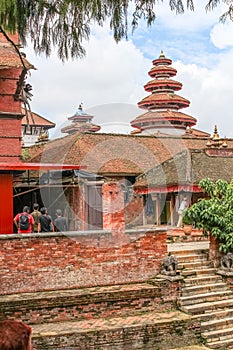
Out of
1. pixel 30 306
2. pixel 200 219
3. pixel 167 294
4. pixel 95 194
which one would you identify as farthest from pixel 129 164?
pixel 30 306

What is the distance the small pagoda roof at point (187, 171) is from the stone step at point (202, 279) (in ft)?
16.8

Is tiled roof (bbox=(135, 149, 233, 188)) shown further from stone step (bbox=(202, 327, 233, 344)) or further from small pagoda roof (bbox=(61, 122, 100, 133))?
small pagoda roof (bbox=(61, 122, 100, 133))

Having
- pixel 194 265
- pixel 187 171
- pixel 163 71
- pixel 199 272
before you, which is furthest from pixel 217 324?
pixel 163 71

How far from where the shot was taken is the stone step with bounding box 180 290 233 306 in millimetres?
10453

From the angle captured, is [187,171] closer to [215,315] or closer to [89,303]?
[215,315]

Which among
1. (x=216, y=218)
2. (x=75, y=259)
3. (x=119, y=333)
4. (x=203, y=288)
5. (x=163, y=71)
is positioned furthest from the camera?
(x=163, y=71)

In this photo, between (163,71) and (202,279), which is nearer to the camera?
(202,279)

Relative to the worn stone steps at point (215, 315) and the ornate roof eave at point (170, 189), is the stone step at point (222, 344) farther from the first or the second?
the ornate roof eave at point (170, 189)

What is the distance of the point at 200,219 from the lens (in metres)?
11.9

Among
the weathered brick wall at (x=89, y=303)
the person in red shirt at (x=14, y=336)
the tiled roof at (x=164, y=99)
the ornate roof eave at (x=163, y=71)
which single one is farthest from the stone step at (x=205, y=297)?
the ornate roof eave at (x=163, y=71)

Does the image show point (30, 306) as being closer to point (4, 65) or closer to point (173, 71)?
point (4, 65)

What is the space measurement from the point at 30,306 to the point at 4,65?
282 inches

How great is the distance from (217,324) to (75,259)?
3.21 metres

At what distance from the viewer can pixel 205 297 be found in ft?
34.9
